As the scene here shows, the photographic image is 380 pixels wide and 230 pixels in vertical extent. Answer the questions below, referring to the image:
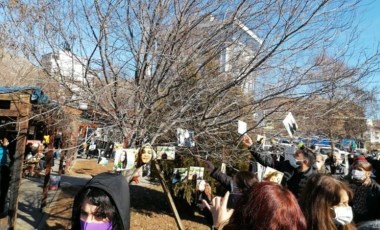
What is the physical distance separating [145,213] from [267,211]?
7584 mm

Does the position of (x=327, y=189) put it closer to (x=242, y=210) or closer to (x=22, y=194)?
(x=242, y=210)

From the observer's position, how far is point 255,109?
186 inches

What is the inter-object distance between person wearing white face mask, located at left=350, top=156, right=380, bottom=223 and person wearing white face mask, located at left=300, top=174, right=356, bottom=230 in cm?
99

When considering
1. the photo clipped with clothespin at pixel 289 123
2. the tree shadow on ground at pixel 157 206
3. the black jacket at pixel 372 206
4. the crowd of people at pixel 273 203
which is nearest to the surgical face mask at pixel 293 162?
the crowd of people at pixel 273 203

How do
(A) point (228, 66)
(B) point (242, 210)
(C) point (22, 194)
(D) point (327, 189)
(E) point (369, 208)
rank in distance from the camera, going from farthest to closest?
(C) point (22, 194), (A) point (228, 66), (E) point (369, 208), (D) point (327, 189), (B) point (242, 210)

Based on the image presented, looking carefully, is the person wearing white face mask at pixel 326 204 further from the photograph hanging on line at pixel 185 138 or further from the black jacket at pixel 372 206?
the photograph hanging on line at pixel 185 138

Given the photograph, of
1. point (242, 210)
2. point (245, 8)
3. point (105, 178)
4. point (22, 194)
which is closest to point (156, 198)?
point (22, 194)

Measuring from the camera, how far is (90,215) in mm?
2314

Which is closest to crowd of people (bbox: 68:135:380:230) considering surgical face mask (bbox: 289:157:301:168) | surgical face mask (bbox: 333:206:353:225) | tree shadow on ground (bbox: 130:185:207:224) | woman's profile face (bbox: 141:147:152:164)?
surgical face mask (bbox: 333:206:353:225)

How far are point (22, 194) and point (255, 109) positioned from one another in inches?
315

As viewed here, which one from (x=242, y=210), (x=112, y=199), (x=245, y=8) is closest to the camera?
(x=242, y=210)

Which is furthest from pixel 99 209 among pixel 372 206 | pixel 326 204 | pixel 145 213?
pixel 145 213

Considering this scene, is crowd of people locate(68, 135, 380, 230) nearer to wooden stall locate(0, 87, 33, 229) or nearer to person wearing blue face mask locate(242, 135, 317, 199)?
person wearing blue face mask locate(242, 135, 317, 199)

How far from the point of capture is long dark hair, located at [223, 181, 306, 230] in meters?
1.61
